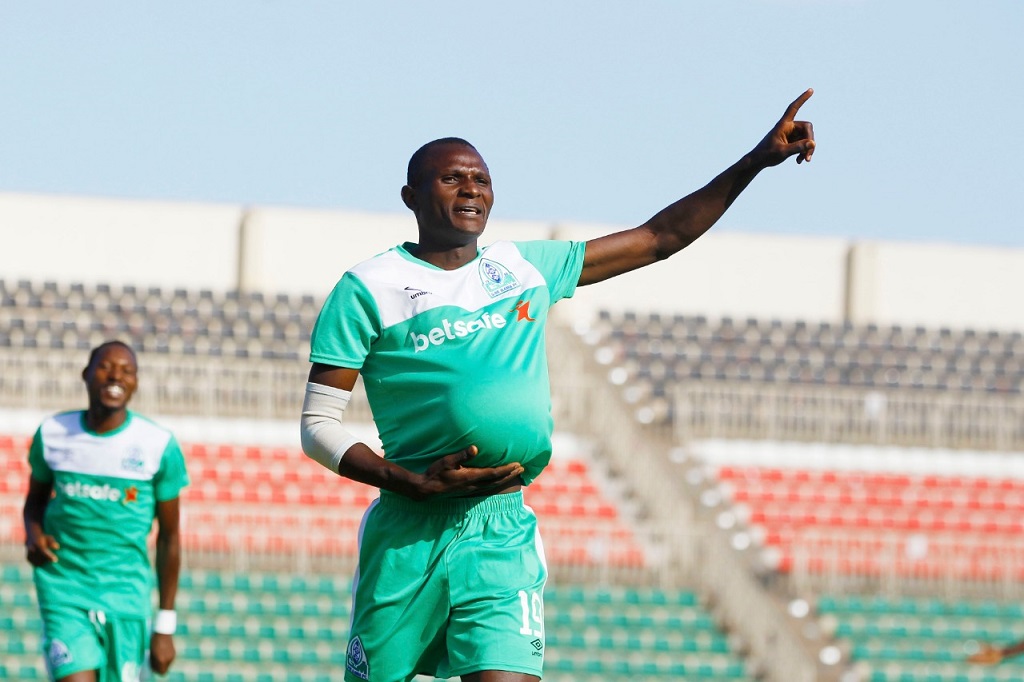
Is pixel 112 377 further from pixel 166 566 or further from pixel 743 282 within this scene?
pixel 743 282

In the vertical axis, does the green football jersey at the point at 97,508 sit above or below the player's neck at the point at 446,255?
below

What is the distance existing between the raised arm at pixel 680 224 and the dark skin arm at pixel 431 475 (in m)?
0.72

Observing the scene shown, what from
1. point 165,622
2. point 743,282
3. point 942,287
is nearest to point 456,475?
point 165,622

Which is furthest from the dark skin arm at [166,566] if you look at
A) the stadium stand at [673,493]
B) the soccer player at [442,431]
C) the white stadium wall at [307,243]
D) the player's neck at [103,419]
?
the white stadium wall at [307,243]

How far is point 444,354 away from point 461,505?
396mm

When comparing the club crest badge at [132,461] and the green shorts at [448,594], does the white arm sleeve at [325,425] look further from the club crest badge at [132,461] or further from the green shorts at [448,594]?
the club crest badge at [132,461]

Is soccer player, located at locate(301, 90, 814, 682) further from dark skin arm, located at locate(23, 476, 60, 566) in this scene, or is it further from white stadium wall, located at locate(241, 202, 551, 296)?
white stadium wall, located at locate(241, 202, 551, 296)

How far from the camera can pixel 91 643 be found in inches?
267

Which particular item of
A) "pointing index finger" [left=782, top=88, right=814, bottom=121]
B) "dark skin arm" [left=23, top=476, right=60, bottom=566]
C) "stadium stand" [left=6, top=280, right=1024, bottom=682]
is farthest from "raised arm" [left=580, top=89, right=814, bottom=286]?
"stadium stand" [left=6, top=280, right=1024, bottom=682]

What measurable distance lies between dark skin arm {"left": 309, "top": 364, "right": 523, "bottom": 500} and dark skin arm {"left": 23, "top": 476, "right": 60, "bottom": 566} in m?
2.94

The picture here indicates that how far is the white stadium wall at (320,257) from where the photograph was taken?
88.1ft

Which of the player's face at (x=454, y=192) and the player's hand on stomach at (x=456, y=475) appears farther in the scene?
the player's face at (x=454, y=192)

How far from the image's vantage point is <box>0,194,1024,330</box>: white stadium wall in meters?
26.8

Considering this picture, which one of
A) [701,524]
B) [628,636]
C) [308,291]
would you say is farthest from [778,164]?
[308,291]
